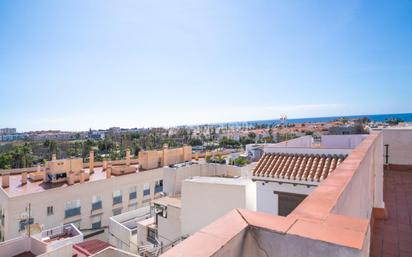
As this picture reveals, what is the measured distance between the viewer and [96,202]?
1883cm

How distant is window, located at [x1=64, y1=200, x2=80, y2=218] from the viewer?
17.3 m

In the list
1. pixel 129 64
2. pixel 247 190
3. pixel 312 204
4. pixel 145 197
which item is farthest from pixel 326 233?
pixel 145 197

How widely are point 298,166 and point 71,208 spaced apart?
1645 cm

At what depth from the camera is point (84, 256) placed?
1043 cm

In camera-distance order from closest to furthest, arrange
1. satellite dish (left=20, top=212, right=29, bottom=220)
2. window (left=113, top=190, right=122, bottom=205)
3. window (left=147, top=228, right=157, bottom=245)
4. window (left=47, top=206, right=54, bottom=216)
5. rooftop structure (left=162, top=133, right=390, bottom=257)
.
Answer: rooftop structure (left=162, top=133, right=390, bottom=257)
window (left=147, top=228, right=157, bottom=245)
satellite dish (left=20, top=212, right=29, bottom=220)
window (left=47, top=206, right=54, bottom=216)
window (left=113, top=190, right=122, bottom=205)

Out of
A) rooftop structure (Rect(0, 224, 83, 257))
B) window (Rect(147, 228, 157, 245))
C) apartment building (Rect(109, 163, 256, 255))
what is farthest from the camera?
window (Rect(147, 228, 157, 245))

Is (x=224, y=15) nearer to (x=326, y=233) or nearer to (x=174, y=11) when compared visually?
(x=174, y=11)

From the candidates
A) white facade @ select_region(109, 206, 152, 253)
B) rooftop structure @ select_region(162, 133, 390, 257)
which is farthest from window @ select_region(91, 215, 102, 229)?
rooftop structure @ select_region(162, 133, 390, 257)

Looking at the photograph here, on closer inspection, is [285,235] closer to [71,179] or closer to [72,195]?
[72,195]

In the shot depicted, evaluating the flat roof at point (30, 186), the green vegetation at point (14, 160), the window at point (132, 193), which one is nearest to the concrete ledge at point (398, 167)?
the flat roof at point (30, 186)

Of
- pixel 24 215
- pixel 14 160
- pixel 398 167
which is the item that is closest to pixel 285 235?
pixel 398 167

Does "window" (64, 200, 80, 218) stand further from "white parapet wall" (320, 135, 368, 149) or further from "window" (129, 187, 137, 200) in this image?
"white parapet wall" (320, 135, 368, 149)

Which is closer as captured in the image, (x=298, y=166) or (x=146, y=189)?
(x=298, y=166)

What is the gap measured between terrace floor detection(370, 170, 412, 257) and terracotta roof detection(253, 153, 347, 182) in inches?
48.5
